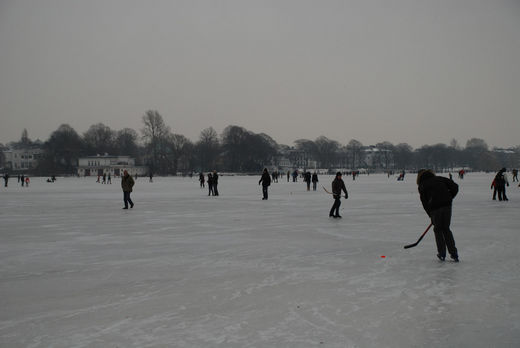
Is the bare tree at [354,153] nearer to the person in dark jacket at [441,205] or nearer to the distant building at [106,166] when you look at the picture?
the distant building at [106,166]

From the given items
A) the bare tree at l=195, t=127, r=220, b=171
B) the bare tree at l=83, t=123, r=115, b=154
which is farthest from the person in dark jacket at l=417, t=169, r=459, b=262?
the bare tree at l=83, t=123, r=115, b=154

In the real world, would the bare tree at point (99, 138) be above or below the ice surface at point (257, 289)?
above

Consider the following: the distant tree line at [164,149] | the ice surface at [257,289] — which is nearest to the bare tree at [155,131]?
the distant tree line at [164,149]

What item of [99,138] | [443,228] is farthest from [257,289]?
[99,138]

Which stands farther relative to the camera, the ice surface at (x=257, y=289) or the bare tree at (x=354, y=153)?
the bare tree at (x=354, y=153)

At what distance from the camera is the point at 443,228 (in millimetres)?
7332

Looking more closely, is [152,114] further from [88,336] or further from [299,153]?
[88,336]

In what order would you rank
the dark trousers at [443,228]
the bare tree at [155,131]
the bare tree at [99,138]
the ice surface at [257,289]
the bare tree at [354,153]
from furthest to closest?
1. the bare tree at [354,153]
2. the bare tree at [99,138]
3. the bare tree at [155,131]
4. the dark trousers at [443,228]
5. the ice surface at [257,289]

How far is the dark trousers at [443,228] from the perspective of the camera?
7.30 metres

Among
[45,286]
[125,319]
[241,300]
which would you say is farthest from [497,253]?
[45,286]

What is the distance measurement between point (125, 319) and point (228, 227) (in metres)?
7.63

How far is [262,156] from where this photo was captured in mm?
121250

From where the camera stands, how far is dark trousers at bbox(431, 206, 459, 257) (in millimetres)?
7297

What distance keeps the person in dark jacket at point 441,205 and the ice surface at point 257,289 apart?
0.34m
